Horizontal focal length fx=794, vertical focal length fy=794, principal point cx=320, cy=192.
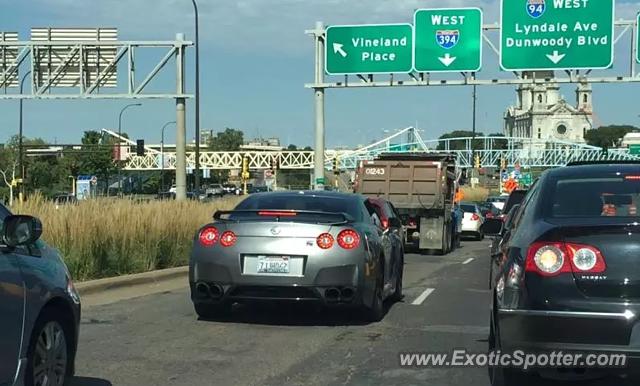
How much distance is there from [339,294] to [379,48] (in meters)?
21.3

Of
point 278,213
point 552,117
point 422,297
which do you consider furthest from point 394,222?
point 552,117

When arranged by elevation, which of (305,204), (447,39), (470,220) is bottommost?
(470,220)

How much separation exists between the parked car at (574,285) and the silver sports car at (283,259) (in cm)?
323

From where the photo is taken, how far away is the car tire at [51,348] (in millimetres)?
5086

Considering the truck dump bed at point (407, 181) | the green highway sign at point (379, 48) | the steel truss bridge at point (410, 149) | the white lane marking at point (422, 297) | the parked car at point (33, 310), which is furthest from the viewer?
the steel truss bridge at point (410, 149)

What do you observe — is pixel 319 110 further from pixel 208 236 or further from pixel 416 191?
pixel 208 236

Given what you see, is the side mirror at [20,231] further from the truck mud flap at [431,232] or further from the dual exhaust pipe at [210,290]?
the truck mud flap at [431,232]

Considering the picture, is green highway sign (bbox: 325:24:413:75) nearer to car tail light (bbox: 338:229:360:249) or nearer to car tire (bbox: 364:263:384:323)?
car tire (bbox: 364:263:384:323)

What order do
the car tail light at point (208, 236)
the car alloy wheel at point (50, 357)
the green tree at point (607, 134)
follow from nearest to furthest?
the car alloy wheel at point (50, 357) < the car tail light at point (208, 236) < the green tree at point (607, 134)

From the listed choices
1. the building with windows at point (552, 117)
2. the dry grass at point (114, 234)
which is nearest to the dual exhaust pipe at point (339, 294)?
the dry grass at point (114, 234)

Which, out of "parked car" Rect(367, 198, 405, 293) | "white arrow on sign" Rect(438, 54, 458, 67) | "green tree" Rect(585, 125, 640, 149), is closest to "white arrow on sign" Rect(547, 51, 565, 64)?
"white arrow on sign" Rect(438, 54, 458, 67)

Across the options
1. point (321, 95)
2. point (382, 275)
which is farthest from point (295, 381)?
point (321, 95)

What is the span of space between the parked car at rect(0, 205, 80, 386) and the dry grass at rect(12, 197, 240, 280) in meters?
6.93

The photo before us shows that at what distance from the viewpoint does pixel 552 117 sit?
17738 centimetres
